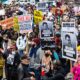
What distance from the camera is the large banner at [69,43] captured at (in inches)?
499

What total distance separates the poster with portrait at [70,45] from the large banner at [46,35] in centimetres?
351

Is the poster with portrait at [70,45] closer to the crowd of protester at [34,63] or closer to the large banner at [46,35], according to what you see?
the crowd of protester at [34,63]

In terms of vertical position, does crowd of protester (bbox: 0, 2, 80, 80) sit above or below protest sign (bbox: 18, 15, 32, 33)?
below

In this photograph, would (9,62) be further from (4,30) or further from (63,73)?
(4,30)

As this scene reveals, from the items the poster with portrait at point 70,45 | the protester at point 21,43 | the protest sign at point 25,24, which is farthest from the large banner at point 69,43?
the protest sign at point 25,24

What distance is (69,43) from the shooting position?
1289 cm

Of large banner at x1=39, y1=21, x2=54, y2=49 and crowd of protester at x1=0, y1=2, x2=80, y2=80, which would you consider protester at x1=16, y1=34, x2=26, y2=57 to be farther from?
large banner at x1=39, y1=21, x2=54, y2=49

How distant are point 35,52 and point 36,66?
0.73 m

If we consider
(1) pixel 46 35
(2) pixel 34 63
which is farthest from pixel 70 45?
(1) pixel 46 35

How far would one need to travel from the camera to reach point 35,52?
1587 centimetres

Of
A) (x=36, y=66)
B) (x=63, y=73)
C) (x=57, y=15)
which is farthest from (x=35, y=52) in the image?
(x=57, y=15)

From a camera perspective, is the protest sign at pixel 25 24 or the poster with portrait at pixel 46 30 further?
the protest sign at pixel 25 24

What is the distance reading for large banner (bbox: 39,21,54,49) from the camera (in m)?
16.8

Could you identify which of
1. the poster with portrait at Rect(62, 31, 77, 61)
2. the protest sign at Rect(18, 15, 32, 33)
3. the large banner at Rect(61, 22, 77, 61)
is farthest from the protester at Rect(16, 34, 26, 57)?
the poster with portrait at Rect(62, 31, 77, 61)
